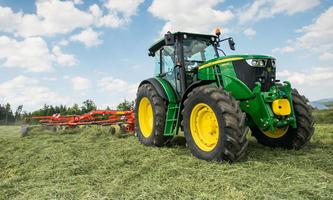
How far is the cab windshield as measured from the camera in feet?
23.7

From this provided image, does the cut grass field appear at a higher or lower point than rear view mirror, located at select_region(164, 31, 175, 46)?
lower

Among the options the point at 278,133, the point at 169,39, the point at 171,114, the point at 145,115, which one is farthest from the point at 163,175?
the point at 145,115

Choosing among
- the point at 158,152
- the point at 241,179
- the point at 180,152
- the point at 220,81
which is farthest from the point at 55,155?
the point at 241,179

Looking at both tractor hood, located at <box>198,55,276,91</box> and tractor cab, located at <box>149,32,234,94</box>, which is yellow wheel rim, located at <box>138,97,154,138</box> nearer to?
tractor cab, located at <box>149,32,234,94</box>

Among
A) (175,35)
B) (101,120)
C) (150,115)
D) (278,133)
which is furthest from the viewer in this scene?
(101,120)

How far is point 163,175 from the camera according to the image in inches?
175

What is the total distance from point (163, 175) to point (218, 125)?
4.06 ft

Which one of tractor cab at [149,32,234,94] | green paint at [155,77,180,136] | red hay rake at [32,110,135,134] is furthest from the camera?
red hay rake at [32,110,135,134]

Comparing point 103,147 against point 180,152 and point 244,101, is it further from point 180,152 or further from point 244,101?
point 244,101

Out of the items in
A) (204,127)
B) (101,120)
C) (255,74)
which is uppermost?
(255,74)

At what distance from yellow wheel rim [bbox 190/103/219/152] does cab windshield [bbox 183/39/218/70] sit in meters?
1.57

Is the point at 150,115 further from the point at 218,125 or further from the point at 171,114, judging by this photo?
the point at 218,125

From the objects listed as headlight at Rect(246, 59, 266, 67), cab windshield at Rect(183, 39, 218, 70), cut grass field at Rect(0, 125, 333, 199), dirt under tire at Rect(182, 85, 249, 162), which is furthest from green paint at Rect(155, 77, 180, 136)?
headlight at Rect(246, 59, 266, 67)

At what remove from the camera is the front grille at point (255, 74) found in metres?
5.99
